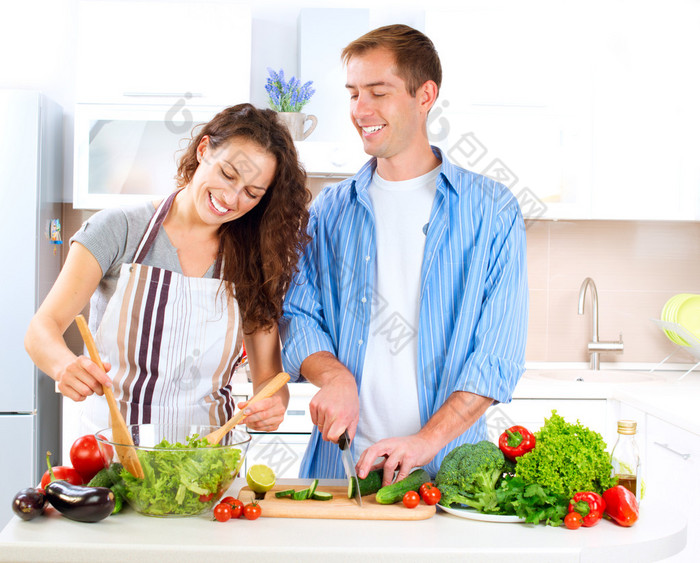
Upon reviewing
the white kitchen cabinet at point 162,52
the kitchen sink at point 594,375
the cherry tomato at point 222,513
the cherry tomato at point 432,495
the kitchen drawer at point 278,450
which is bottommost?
the kitchen drawer at point 278,450

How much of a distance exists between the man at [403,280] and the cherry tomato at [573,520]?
39 cm

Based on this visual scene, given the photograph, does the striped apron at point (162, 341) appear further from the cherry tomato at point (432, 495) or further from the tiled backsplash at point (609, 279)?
the tiled backsplash at point (609, 279)

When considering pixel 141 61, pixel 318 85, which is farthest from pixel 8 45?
pixel 318 85

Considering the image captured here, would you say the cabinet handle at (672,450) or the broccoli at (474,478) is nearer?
the broccoli at (474,478)

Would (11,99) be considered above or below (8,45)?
A: below

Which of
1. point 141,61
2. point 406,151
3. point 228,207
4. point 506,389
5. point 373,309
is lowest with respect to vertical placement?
point 506,389

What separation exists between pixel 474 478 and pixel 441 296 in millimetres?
481

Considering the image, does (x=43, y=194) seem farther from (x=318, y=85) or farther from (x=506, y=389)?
(x=506, y=389)

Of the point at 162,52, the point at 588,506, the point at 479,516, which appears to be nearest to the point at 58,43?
the point at 162,52

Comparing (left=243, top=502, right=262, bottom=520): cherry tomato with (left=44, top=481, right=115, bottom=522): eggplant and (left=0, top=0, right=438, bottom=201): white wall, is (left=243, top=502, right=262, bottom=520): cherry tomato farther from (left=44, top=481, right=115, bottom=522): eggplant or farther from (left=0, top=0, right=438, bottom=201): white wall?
(left=0, top=0, right=438, bottom=201): white wall

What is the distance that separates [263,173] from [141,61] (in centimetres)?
161

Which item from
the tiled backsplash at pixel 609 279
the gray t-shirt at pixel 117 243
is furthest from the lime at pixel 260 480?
the tiled backsplash at pixel 609 279

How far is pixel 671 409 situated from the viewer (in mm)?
2293

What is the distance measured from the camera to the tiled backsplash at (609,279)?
128 inches
